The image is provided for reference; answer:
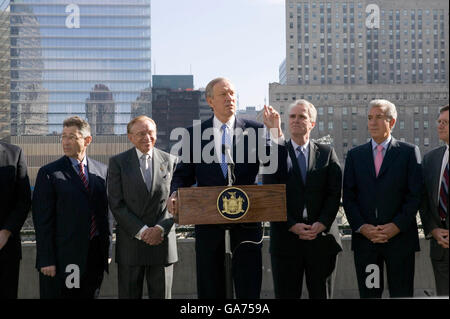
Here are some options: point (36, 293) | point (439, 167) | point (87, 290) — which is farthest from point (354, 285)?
point (36, 293)

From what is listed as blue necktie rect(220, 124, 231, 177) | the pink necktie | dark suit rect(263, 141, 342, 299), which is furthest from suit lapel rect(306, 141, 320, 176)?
blue necktie rect(220, 124, 231, 177)

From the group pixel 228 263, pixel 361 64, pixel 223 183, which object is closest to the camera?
pixel 228 263

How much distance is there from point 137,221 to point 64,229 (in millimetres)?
735

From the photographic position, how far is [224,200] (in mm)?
3594

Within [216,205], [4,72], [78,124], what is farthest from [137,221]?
[4,72]

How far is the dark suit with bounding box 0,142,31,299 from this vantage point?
4.68m

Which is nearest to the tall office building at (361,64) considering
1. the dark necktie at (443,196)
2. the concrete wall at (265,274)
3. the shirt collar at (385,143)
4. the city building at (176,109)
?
the city building at (176,109)

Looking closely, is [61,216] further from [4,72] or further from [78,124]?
[4,72]

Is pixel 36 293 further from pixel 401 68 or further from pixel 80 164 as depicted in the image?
pixel 401 68

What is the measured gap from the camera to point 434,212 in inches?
186

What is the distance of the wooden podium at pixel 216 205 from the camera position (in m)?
3.61

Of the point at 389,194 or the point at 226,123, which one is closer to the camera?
the point at 226,123
